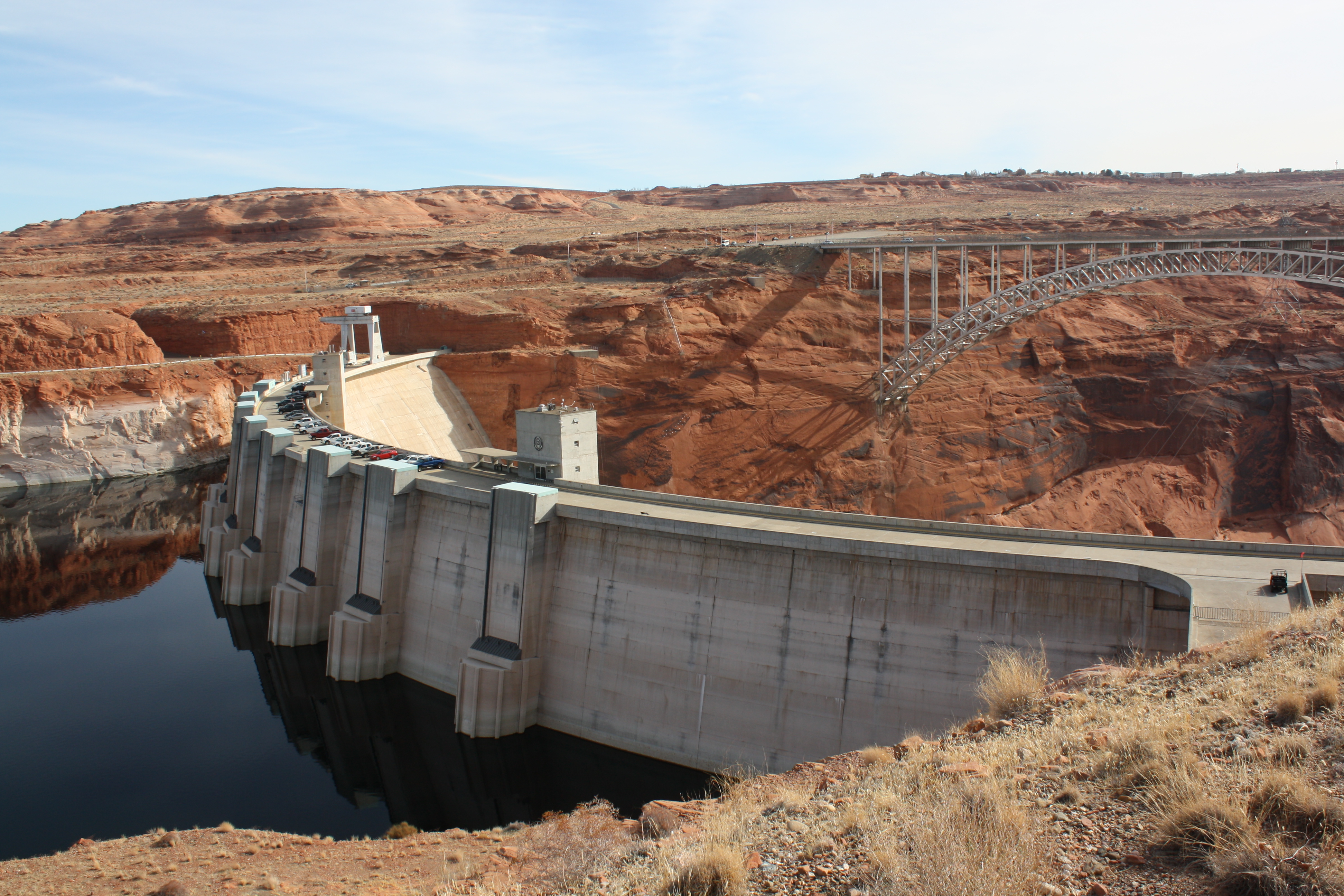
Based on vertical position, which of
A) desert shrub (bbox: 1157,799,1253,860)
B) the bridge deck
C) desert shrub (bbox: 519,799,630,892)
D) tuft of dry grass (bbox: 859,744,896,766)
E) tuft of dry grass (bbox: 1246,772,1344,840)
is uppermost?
the bridge deck

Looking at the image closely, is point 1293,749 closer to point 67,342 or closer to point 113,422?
point 113,422

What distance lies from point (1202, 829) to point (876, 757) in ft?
20.2

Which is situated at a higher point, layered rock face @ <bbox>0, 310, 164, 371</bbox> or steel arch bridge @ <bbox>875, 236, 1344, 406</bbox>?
steel arch bridge @ <bbox>875, 236, 1344, 406</bbox>

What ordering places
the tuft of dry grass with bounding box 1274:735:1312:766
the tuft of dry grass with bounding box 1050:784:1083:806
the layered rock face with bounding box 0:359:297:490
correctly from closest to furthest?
the tuft of dry grass with bounding box 1274:735:1312:766 → the tuft of dry grass with bounding box 1050:784:1083:806 → the layered rock face with bounding box 0:359:297:490

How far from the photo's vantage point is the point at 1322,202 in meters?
81.7

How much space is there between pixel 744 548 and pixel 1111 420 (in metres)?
36.0

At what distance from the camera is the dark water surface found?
24.6 metres

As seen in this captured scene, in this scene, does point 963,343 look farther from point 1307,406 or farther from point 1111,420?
point 1307,406

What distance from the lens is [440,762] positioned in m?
27.2

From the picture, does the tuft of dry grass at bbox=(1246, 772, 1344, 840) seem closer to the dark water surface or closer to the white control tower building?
the dark water surface

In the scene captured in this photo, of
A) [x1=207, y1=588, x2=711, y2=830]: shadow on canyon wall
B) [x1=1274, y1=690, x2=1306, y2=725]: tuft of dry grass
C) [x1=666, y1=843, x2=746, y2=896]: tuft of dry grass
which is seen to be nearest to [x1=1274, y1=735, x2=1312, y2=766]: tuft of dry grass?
[x1=1274, y1=690, x2=1306, y2=725]: tuft of dry grass

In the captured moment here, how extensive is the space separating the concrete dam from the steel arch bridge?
20866 mm

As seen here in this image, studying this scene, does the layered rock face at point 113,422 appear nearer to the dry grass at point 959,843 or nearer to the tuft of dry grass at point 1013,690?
the tuft of dry grass at point 1013,690

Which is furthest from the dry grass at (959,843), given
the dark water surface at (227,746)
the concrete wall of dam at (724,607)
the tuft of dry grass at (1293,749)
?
the dark water surface at (227,746)
